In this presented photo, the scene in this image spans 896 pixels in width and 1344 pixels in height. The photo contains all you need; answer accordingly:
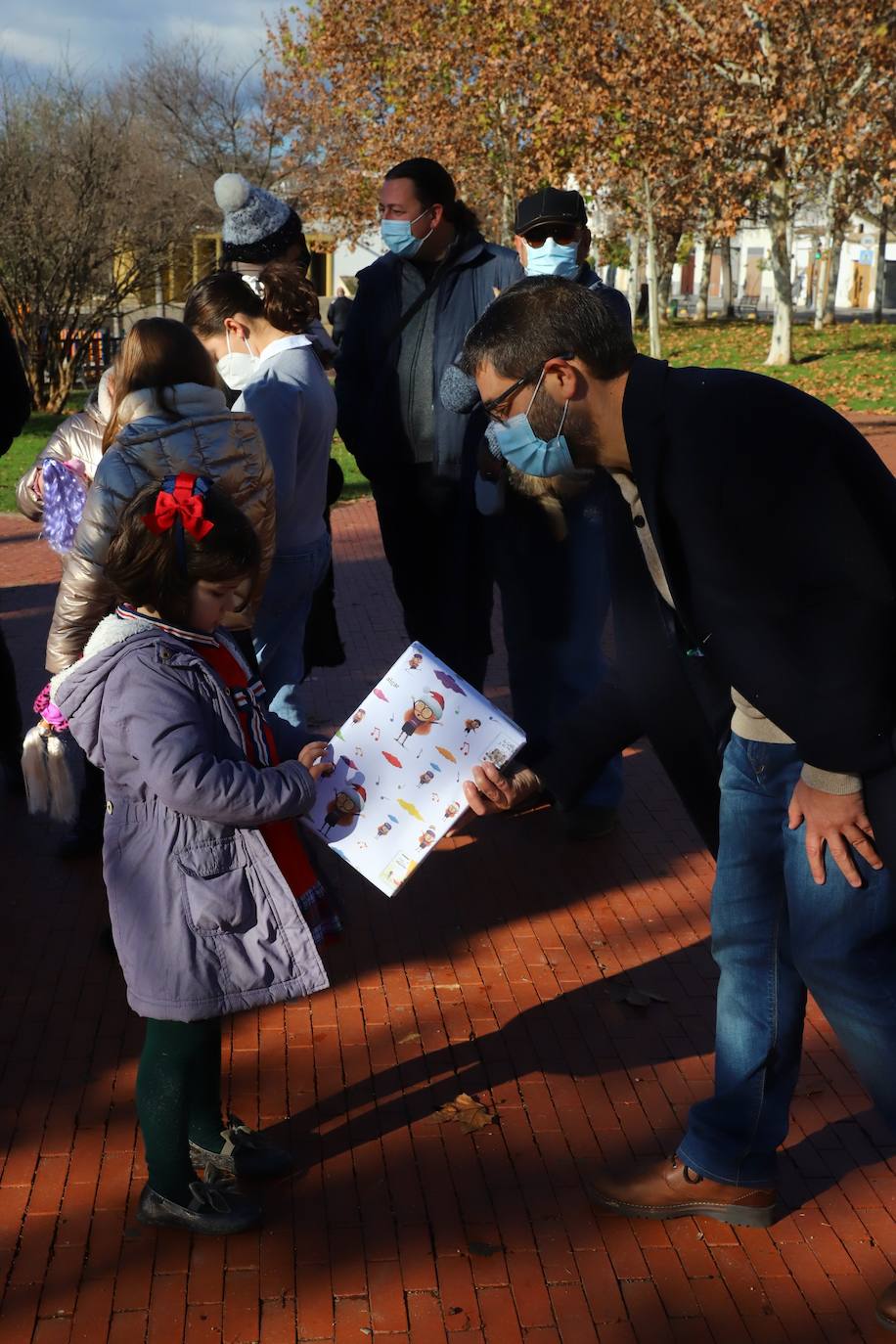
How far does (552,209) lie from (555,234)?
0.09 metres

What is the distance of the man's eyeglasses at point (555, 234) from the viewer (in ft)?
16.8

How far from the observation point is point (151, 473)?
363 cm

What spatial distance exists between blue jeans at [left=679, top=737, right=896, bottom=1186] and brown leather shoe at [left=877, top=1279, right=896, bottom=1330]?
35cm

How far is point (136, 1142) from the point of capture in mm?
3336

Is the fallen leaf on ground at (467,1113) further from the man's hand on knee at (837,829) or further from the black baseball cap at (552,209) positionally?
the black baseball cap at (552,209)

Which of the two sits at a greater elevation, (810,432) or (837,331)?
(810,432)

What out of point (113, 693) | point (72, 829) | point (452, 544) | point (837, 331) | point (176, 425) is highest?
point (176, 425)

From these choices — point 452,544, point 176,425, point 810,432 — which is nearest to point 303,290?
point 176,425

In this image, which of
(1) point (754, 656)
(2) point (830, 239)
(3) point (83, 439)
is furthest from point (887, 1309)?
(2) point (830, 239)

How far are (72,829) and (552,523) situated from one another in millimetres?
2109

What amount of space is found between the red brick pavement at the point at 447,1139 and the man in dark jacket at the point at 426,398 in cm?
119

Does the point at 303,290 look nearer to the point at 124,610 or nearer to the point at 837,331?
the point at 124,610

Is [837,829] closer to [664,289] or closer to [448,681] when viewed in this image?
[448,681]

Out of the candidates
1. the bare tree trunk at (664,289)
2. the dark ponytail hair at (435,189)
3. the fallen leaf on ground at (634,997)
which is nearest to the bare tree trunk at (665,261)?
the bare tree trunk at (664,289)
